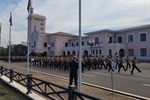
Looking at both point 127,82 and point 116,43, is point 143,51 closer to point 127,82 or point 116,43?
point 116,43

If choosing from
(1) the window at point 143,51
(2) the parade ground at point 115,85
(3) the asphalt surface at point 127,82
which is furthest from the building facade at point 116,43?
(2) the parade ground at point 115,85

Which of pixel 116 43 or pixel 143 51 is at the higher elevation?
pixel 116 43

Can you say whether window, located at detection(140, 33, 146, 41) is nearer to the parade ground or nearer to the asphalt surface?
the asphalt surface

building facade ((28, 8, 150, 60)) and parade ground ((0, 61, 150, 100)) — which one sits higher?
building facade ((28, 8, 150, 60))

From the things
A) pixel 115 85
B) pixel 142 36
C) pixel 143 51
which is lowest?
pixel 115 85

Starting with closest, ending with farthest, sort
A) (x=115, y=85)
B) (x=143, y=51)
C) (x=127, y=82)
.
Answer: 1. (x=115, y=85)
2. (x=127, y=82)
3. (x=143, y=51)

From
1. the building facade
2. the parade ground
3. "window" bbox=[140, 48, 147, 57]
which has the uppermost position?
the building facade

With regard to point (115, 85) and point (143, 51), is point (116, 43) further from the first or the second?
point (115, 85)

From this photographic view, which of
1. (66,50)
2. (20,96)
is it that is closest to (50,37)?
(66,50)

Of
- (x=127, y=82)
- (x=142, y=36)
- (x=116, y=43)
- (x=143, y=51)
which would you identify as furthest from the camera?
(x=116, y=43)

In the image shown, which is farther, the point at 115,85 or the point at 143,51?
the point at 143,51

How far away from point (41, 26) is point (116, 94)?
309ft

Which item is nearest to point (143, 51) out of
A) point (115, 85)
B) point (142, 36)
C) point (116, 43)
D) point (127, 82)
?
point (142, 36)

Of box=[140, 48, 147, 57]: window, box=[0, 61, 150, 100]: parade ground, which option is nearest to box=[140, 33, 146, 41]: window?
box=[140, 48, 147, 57]: window
